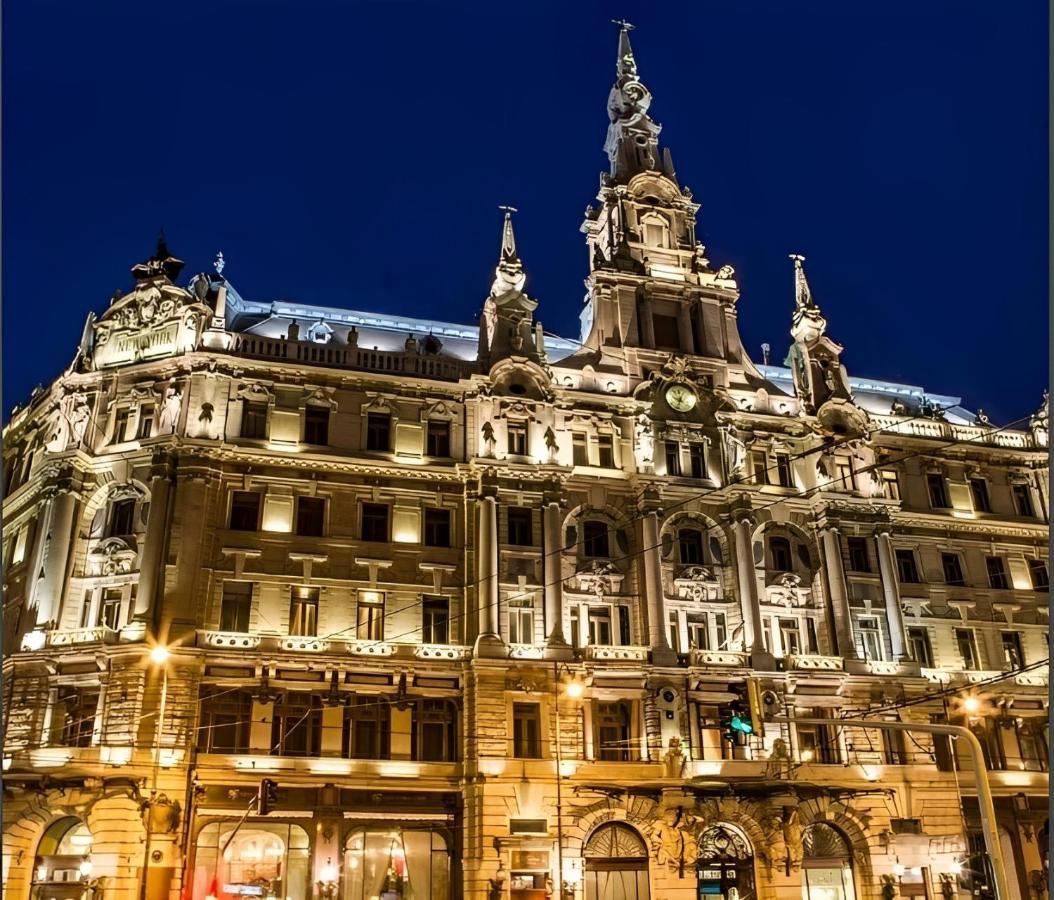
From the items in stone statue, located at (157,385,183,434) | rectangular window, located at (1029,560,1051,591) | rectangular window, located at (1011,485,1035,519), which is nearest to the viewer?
stone statue, located at (157,385,183,434)

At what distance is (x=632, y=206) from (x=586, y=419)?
14.7 metres

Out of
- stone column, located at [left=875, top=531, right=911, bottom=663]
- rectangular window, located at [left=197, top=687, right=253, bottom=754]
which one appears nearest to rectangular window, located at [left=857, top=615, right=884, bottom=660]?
stone column, located at [left=875, top=531, right=911, bottom=663]

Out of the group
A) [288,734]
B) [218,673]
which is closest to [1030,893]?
[288,734]

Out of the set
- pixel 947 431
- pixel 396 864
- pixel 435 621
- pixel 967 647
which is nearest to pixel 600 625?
pixel 435 621

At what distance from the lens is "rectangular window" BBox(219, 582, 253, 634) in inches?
1731

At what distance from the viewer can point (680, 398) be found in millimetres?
54125

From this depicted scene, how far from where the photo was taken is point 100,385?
160 feet

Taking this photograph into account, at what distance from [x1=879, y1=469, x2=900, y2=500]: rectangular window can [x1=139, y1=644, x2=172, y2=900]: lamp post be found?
1468 inches

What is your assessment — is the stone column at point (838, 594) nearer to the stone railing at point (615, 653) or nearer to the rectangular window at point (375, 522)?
the stone railing at point (615, 653)

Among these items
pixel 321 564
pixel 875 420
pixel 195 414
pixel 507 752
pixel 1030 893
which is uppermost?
pixel 875 420

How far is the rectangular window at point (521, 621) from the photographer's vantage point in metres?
46.3

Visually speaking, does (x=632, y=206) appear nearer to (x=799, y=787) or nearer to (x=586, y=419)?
(x=586, y=419)

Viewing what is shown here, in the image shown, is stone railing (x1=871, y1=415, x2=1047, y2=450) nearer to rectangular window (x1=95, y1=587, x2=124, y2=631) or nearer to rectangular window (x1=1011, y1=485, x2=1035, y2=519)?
rectangular window (x1=1011, y1=485, x2=1035, y2=519)

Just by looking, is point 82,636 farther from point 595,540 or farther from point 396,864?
point 595,540
